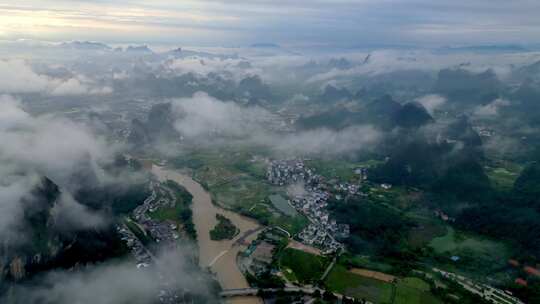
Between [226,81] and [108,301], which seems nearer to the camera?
[108,301]

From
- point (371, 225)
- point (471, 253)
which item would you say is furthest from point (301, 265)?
point (471, 253)

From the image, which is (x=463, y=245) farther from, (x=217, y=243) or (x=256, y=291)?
(x=217, y=243)

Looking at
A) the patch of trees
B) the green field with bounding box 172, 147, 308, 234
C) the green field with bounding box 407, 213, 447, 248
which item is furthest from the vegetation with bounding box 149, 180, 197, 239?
the green field with bounding box 407, 213, 447, 248

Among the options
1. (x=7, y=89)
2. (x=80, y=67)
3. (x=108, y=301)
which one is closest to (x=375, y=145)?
(x=108, y=301)

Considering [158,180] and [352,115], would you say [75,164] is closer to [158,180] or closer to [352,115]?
[158,180]

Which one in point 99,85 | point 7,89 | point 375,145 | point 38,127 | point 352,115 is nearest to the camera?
point 38,127

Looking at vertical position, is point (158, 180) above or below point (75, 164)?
below

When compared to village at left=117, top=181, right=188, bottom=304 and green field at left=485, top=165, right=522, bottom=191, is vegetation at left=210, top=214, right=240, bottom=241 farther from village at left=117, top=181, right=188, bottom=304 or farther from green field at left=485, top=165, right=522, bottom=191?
green field at left=485, top=165, right=522, bottom=191
